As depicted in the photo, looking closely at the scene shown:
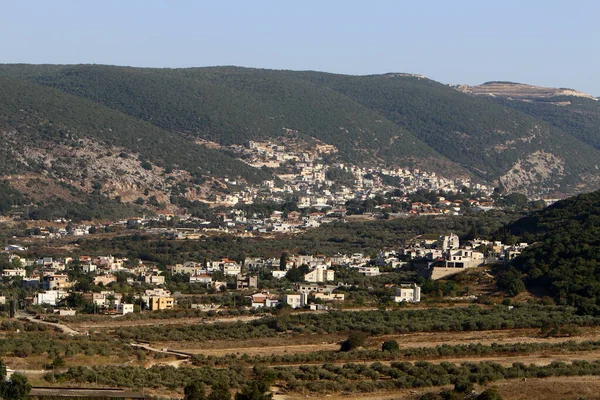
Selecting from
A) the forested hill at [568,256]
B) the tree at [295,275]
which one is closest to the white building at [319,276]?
the tree at [295,275]

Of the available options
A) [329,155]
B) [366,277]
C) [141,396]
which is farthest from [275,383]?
[329,155]

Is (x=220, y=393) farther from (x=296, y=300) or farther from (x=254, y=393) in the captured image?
(x=296, y=300)

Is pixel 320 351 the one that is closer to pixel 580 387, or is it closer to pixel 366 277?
pixel 580 387

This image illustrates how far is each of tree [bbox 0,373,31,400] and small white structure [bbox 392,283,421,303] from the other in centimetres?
2988

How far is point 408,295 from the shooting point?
220ft

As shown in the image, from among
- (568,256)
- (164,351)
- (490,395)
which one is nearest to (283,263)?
(568,256)

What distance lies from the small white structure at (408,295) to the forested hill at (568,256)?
15.8 feet

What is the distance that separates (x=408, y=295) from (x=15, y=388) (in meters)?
31.5

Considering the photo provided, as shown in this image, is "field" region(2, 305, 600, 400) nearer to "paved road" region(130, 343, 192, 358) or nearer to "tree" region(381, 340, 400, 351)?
"paved road" region(130, 343, 192, 358)

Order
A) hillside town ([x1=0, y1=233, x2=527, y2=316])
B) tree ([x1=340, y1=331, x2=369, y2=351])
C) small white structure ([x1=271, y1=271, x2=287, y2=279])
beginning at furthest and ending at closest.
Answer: small white structure ([x1=271, y1=271, x2=287, y2=279]) < hillside town ([x1=0, y1=233, x2=527, y2=316]) < tree ([x1=340, y1=331, x2=369, y2=351])

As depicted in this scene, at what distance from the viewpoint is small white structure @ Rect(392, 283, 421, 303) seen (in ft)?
218

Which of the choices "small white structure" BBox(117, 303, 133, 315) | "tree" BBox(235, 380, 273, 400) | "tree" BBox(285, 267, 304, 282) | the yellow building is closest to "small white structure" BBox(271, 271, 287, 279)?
"tree" BBox(285, 267, 304, 282)

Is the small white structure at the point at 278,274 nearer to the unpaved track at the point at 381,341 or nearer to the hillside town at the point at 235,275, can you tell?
the hillside town at the point at 235,275

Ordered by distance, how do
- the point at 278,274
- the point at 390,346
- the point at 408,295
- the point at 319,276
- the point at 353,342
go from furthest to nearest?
the point at 278,274
the point at 319,276
the point at 408,295
the point at 353,342
the point at 390,346
